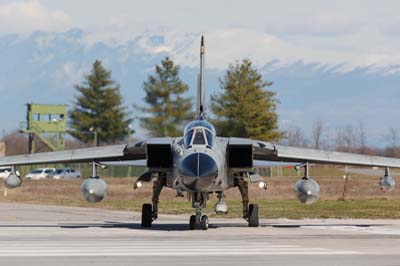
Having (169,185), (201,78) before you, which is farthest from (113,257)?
(201,78)

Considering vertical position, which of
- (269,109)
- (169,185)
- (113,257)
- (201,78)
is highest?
(269,109)

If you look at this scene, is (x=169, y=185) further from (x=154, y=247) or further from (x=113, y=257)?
(x=113, y=257)

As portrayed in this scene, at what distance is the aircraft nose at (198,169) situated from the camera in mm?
23828

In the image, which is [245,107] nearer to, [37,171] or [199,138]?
[37,171]

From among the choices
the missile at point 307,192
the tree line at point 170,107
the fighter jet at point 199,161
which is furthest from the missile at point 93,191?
the tree line at point 170,107

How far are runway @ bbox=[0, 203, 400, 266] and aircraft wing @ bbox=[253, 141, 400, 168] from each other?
1835 mm

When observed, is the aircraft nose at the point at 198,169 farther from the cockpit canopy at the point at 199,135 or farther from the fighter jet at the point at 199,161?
the cockpit canopy at the point at 199,135

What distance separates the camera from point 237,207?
39281 millimetres

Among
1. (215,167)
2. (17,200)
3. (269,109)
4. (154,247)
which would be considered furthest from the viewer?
(269,109)

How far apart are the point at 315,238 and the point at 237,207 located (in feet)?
55.6

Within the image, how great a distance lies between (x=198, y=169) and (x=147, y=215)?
3617mm

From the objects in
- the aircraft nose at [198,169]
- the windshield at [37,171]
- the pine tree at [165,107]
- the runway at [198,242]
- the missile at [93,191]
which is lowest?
the runway at [198,242]

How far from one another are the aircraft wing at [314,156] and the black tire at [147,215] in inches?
132

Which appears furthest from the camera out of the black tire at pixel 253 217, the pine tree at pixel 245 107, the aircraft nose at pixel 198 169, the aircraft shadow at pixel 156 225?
the pine tree at pixel 245 107
